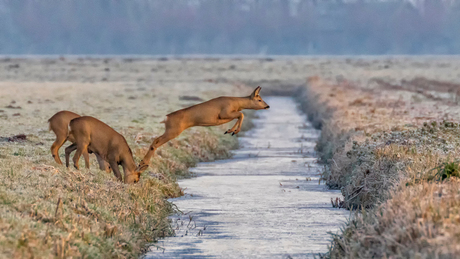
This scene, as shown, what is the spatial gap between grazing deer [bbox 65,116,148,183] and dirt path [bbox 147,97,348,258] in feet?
4.67

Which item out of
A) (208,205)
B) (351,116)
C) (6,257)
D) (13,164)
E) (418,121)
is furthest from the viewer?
(351,116)

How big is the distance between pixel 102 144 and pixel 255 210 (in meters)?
3.37

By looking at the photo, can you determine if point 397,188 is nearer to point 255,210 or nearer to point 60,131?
point 255,210

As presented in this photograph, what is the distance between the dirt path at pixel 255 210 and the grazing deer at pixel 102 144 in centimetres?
142

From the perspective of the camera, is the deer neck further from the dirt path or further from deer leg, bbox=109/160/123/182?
the dirt path

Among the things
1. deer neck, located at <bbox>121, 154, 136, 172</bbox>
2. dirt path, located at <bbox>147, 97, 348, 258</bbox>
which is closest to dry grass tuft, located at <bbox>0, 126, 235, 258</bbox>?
deer neck, located at <bbox>121, 154, 136, 172</bbox>

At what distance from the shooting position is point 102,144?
45.9 feet

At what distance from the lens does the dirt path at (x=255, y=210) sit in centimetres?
1129

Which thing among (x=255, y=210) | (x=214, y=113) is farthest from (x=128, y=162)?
(x=255, y=210)

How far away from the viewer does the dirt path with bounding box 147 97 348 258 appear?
37.0ft

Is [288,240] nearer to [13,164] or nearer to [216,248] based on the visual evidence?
[216,248]

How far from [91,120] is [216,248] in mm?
4134

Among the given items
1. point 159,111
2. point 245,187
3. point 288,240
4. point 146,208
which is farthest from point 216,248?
A: point 159,111

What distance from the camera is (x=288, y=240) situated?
1180 cm
